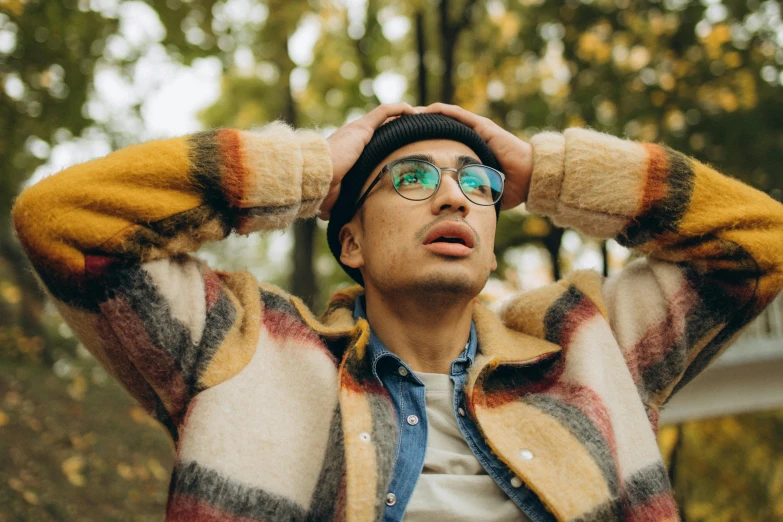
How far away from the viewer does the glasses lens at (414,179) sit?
8.87 ft

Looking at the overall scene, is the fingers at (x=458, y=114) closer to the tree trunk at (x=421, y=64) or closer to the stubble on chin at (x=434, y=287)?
the stubble on chin at (x=434, y=287)

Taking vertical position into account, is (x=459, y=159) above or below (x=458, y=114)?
below

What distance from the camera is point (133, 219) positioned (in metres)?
2.17

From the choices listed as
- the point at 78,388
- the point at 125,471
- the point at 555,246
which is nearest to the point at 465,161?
the point at 125,471

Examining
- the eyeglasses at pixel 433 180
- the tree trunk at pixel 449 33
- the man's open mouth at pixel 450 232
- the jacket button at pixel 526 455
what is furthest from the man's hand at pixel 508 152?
the tree trunk at pixel 449 33

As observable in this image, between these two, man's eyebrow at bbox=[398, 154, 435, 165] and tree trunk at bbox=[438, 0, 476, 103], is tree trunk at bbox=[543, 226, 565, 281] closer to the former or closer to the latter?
tree trunk at bbox=[438, 0, 476, 103]

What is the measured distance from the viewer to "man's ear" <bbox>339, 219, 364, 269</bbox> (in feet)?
9.70

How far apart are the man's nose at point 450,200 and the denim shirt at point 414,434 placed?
56 cm

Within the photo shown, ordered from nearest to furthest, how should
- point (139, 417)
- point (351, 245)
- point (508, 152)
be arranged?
1. point (508, 152)
2. point (351, 245)
3. point (139, 417)

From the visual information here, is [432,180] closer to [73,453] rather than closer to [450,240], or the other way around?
[450,240]

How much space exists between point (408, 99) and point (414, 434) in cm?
986

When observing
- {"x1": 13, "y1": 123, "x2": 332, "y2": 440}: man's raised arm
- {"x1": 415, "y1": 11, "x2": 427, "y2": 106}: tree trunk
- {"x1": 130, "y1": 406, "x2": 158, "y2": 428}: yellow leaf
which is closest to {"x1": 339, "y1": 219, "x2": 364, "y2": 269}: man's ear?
{"x1": 13, "y1": 123, "x2": 332, "y2": 440}: man's raised arm

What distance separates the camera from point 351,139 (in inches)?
109

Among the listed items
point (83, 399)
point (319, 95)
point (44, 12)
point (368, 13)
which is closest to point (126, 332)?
point (44, 12)
